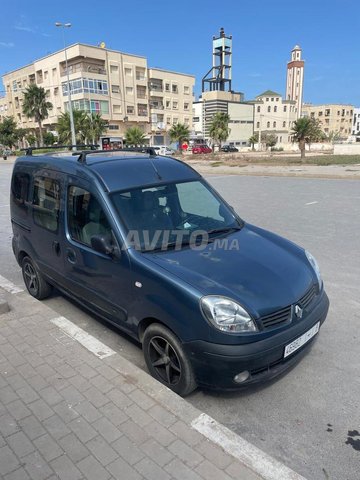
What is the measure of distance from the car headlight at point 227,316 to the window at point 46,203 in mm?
2111

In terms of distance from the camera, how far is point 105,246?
3.03 metres

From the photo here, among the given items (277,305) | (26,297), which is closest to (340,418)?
(277,305)

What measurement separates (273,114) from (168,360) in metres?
125

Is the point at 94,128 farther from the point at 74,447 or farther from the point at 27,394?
the point at 74,447

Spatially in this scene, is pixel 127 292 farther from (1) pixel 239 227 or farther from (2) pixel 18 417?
(1) pixel 239 227

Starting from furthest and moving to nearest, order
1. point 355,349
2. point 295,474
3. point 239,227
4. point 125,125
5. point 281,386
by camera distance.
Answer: point 125,125 < point 239,227 < point 355,349 < point 281,386 < point 295,474

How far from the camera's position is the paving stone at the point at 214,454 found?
2.09m

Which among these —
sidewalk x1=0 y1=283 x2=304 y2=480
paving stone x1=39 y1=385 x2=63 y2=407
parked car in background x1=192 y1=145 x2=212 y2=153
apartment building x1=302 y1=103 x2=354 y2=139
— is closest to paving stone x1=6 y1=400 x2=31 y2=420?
sidewalk x1=0 y1=283 x2=304 y2=480

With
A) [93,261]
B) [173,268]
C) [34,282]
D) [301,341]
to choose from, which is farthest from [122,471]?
[34,282]

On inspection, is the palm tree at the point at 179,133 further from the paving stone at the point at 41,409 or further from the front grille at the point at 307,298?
the paving stone at the point at 41,409

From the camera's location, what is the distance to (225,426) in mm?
2475

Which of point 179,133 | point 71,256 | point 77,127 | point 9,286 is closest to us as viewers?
point 71,256

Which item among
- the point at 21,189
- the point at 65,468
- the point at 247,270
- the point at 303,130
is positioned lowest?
the point at 65,468

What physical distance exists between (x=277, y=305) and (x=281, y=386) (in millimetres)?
801
